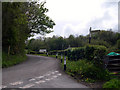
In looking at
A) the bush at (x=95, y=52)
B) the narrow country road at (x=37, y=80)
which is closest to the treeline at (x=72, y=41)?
the bush at (x=95, y=52)

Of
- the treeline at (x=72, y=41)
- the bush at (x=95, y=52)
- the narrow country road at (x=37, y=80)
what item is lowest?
Answer: the narrow country road at (x=37, y=80)

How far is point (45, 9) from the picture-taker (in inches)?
905

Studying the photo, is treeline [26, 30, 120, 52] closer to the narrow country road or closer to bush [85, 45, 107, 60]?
bush [85, 45, 107, 60]

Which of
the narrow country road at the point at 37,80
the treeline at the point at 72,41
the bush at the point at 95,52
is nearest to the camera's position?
the narrow country road at the point at 37,80

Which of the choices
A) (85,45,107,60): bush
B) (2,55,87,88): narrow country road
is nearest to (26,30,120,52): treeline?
(85,45,107,60): bush

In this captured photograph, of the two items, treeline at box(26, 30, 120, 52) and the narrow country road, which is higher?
treeline at box(26, 30, 120, 52)

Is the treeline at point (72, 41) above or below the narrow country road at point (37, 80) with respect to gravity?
above

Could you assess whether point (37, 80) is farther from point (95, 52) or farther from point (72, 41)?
point (72, 41)

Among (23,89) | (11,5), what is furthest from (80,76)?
(11,5)

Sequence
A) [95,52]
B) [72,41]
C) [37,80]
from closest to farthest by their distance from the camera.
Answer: [37,80], [95,52], [72,41]

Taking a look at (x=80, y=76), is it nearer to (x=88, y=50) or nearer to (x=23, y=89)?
(x=88, y=50)

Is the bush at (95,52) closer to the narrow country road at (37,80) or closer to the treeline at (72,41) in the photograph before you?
the narrow country road at (37,80)

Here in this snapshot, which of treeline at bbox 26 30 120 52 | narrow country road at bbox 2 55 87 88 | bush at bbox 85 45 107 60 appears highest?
treeline at bbox 26 30 120 52

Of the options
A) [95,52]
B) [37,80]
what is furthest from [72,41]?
[37,80]
